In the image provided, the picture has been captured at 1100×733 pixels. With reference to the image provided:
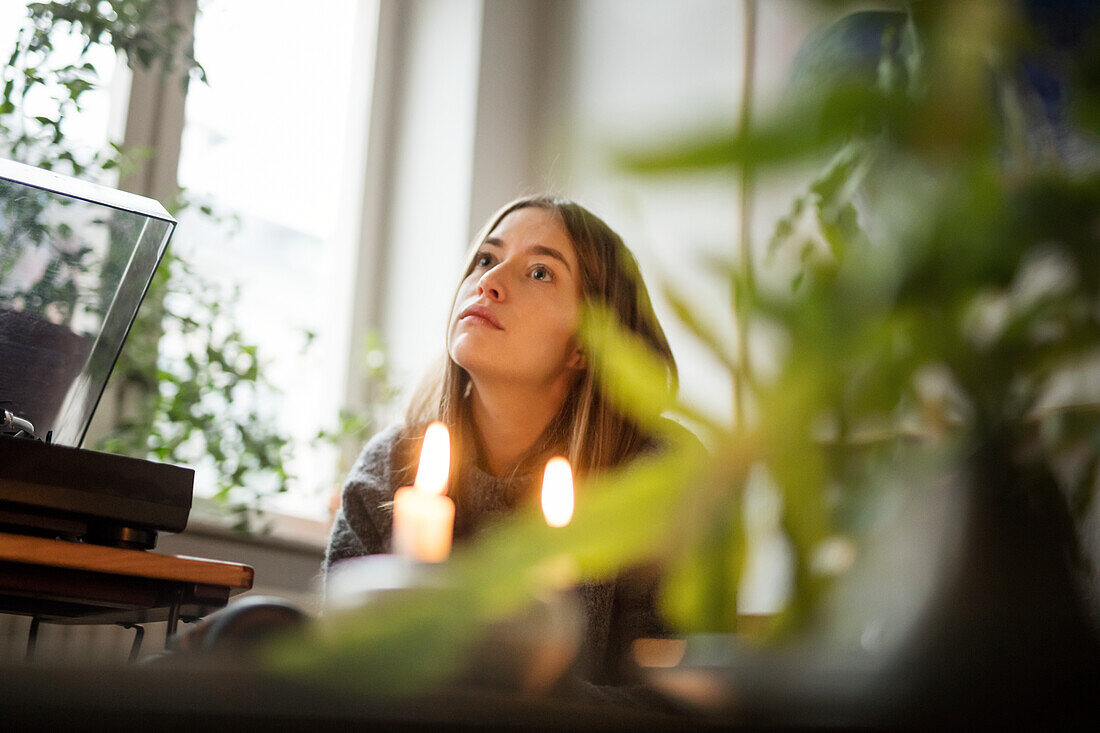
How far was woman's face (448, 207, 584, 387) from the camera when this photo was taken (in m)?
1.35

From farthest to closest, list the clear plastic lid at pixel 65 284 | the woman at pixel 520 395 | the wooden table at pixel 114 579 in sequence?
the woman at pixel 520 395 → the clear plastic lid at pixel 65 284 → the wooden table at pixel 114 579

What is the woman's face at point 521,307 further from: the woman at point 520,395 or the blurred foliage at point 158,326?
the blurred foliage at point 158,326

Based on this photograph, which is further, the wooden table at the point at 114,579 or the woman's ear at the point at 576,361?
the woman's ear at the point at 576,361

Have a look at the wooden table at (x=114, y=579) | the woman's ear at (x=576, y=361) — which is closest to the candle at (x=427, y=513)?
the wooden table at (x=114, y=579)

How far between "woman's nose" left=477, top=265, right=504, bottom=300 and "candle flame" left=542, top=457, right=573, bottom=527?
3.46 feet

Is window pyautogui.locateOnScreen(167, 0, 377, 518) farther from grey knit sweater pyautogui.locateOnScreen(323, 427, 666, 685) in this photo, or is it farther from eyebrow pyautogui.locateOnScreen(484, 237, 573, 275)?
eyebrow pyautogui.locateOnScreen(484, 237, 573, 275)

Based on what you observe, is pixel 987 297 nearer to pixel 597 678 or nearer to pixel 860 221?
pixel 860 221

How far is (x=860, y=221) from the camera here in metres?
0.16

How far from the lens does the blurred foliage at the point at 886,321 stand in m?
0.13

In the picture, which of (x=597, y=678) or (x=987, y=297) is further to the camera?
(x=597, y=678)

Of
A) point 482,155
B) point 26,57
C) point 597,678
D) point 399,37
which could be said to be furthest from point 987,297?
point 399,37

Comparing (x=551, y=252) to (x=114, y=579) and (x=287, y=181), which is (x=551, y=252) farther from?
(x=287, y=181)

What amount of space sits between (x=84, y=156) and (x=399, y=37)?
1233mm

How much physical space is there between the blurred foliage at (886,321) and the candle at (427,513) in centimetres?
12
